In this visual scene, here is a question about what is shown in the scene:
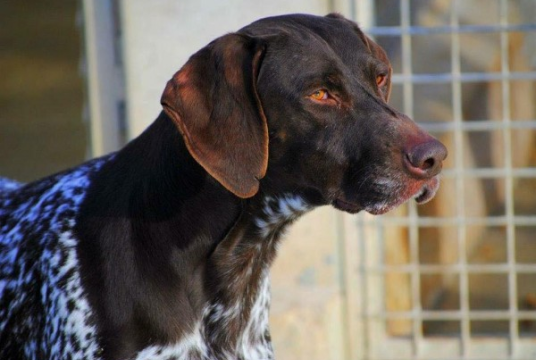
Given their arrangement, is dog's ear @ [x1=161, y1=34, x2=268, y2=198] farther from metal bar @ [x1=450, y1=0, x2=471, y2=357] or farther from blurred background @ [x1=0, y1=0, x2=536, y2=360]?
metal bar @ [x1=450, y1=0, x2=471, y2=357]

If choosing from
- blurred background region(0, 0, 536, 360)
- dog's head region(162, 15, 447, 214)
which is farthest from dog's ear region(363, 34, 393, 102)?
blurred background region(0, 0, 536, 360)

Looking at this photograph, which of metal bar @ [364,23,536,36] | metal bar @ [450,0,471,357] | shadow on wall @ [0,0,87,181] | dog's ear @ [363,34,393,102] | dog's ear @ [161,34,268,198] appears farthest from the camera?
shadow on wall @ [0,0,87,181]

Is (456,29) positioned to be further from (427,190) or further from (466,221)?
(427,190)

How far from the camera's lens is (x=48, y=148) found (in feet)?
22.0

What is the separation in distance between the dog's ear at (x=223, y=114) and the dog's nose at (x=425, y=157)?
41 cm

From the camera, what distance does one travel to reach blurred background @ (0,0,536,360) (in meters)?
4.93

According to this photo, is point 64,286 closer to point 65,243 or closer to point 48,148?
point 65,243

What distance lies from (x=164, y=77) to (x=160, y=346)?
2289 mm

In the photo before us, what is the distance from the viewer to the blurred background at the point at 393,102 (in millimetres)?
4926

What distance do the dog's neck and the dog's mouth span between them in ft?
0.50

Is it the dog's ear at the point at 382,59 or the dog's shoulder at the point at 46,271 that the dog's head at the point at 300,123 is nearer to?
the dog's ear at the point at 382,59

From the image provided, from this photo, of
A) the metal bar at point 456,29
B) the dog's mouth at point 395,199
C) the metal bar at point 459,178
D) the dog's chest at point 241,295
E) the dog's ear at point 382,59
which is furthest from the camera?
the metal bar at point 459,178

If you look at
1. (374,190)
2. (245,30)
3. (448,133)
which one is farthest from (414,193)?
(448,133)

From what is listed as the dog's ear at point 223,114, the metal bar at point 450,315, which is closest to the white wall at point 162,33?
the metal bar at point 450,315
